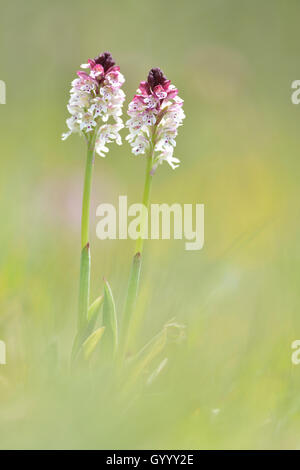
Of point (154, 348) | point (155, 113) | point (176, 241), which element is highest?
point (155, 113)

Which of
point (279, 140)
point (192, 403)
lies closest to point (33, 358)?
point (192, 403)

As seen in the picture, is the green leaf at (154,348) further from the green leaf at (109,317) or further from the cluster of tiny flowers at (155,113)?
the cluster of tiny flowers at (155,113)

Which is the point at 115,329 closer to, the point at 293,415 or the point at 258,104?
Answer: the point at 293,415

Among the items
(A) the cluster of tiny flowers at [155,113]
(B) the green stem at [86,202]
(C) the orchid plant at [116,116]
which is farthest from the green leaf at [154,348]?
(A) the cluster of tiny flowers at [155,113]

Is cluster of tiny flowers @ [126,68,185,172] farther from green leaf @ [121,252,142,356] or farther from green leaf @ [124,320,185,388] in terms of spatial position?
green leaf @ [124,320,185,388]

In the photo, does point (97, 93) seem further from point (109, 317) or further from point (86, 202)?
point (109, 317)

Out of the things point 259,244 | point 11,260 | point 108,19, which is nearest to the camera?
point 11,260

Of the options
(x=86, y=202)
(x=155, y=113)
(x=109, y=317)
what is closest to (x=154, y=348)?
(x=109, y=317)
